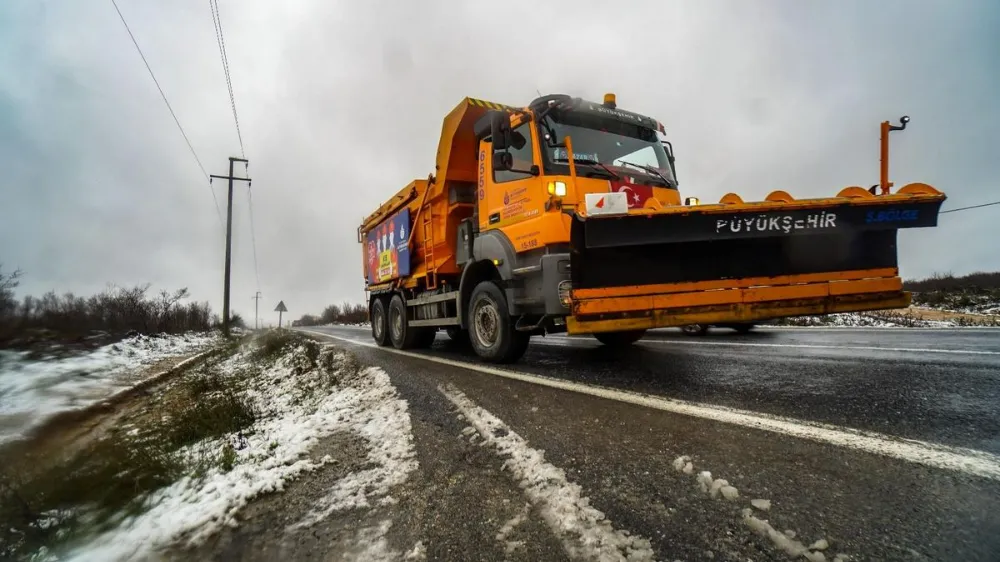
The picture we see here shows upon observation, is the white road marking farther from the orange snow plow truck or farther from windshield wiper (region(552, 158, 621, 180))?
windshield wiper (region(552, 158, 621, 180))

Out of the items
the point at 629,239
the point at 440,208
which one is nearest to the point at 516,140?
the point at 629,239

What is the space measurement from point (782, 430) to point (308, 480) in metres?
2.36

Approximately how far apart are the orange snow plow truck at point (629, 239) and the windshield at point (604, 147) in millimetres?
17

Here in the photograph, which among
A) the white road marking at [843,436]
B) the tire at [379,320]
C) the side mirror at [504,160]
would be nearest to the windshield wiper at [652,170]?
the side mirror at [504,160]

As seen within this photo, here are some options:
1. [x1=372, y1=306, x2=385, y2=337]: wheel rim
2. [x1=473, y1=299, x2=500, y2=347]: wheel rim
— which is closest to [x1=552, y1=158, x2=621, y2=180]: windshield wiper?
[x1=473, y1=299, x2=500, y2=347]: wheel rim

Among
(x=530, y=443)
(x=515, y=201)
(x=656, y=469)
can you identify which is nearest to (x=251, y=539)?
(x=530, y=443)

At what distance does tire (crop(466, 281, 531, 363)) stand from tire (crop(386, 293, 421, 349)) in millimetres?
2854

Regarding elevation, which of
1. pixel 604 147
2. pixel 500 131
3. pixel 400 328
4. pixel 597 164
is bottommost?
pixel 400 328

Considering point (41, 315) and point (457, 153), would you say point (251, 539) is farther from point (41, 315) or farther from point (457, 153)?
point (457, 153)

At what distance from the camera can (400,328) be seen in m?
8.49

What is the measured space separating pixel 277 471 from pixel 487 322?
363cm

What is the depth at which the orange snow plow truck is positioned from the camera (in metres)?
3.73

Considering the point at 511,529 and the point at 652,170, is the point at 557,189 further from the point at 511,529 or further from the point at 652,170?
the point at 511,529

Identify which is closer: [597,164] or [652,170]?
[597,164]
